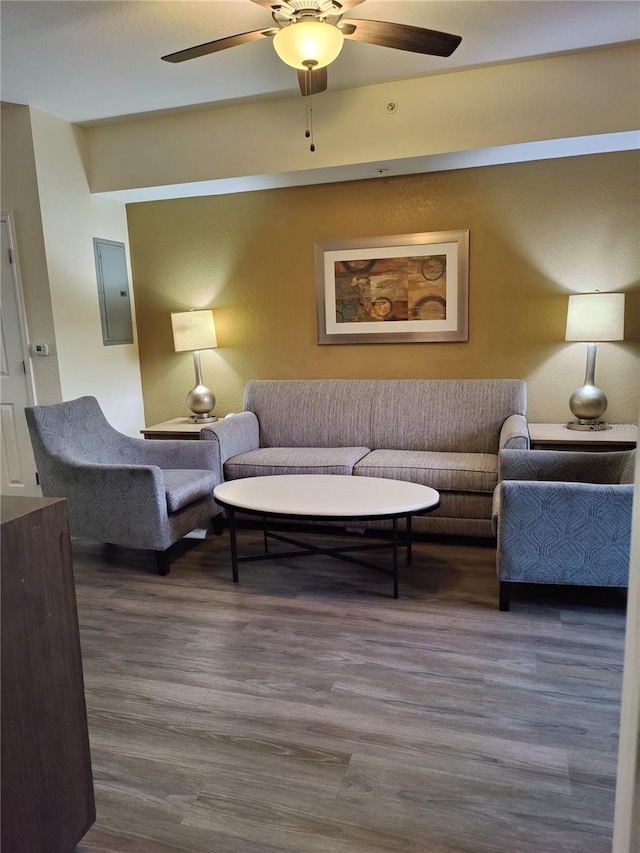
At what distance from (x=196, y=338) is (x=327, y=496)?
184 cm

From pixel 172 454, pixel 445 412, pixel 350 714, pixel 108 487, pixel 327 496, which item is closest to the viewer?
pixel 350 714

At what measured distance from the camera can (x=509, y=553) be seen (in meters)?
2.32

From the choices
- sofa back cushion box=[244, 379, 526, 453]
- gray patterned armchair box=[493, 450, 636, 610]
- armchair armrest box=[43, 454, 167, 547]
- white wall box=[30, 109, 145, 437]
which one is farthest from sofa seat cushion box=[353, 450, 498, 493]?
white wall box=[30, 109, 145, 437]

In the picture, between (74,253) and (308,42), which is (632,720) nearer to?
(308,42)

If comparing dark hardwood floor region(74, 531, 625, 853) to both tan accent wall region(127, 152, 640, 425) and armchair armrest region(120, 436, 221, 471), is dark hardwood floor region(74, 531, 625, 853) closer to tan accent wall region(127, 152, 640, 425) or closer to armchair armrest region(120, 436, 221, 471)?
armchair armrest region(120, 436, 221, 471)

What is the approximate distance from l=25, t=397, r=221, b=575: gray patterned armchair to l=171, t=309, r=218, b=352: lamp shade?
91cm

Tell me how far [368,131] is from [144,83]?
4.19ft

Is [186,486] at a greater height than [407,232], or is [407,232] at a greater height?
[407,232]

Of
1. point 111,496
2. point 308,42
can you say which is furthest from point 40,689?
point 308,42

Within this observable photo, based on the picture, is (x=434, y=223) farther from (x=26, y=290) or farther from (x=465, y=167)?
(x=26, y=290)

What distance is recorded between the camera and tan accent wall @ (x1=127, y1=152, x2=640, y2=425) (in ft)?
11.1

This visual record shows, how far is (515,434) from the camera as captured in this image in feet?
9.55

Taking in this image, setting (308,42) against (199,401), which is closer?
(308,42)

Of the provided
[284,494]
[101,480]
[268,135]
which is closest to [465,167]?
[268,135]
